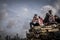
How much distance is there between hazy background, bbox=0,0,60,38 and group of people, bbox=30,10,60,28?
133mm

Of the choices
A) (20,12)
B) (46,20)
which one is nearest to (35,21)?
(46,20)

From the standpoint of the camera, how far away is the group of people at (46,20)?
368 inches

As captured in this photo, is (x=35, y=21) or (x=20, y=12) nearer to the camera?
(x=35, y=21)

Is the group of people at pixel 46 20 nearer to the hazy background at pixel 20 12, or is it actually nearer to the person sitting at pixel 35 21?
the person sitting at pixel 35 21

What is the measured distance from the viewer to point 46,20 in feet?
31.0

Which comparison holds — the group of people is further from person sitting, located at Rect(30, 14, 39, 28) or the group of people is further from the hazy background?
the hazy background

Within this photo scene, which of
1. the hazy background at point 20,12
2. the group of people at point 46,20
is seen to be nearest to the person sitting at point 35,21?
the group of people at point 46,20

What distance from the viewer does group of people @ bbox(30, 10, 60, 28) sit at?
9.34 m

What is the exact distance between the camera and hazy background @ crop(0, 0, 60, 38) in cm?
939

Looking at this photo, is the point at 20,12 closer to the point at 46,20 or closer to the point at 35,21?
the point at 35,21

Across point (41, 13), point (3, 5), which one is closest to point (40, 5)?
point (41, 13)

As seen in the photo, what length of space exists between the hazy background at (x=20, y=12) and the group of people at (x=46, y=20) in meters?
0.13

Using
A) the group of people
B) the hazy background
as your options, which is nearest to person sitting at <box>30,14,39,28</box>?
the group of people

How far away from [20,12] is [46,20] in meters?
1.12
